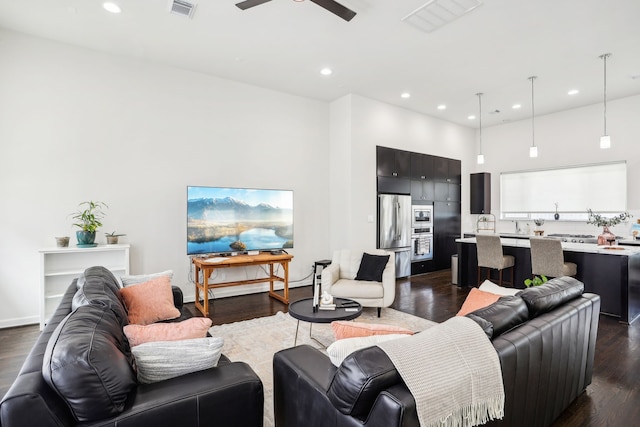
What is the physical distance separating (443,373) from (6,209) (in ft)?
15.4

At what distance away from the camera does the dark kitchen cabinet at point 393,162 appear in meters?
6.00

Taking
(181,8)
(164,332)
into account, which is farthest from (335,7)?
(164,332)

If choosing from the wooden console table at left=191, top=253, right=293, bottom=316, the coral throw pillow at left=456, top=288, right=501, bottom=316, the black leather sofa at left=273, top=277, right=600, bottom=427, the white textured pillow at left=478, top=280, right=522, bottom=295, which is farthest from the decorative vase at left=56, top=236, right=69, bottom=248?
the white textured pillow at left=478, top=280, right=522, bottom=295

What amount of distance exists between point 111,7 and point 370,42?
273 centimetres

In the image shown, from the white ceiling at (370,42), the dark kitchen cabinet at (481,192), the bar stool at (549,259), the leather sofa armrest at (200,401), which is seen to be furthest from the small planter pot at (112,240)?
the dark kitchen cabinet at (481,192)

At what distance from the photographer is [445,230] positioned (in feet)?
23.9

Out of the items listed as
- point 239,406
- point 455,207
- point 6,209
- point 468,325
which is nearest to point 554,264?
point 455,207

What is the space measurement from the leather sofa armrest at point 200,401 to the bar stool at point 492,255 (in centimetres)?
456

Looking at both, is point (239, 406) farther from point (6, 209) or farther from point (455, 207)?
point (455, 207)

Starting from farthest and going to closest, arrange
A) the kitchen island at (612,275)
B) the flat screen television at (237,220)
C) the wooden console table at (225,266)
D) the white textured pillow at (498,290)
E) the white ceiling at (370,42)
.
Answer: the flat screen television at (237,220)
the wooden console table at (225,266)
the kitchen island at (612,275)
the white ceiling at (370,42)
the white textured pillow at (498,290)

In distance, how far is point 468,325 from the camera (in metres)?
1.51

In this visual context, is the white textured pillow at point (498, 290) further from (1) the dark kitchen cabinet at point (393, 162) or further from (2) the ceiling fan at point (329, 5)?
(1) the dark kitchen cabinet at point (393, 162)

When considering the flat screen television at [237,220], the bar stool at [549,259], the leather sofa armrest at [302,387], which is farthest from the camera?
the flat screen television at [237,220]

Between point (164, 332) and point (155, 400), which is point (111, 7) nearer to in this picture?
point (164, 332)
